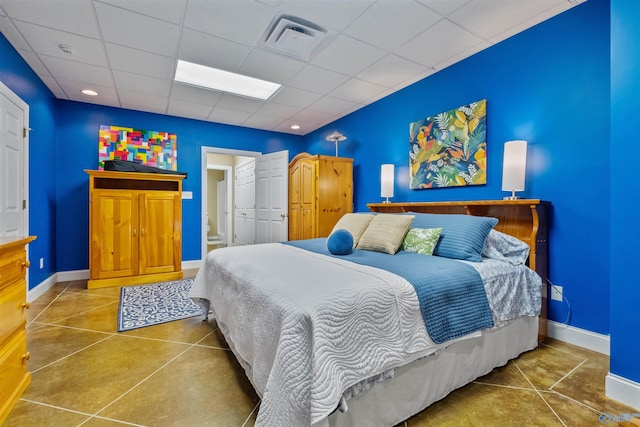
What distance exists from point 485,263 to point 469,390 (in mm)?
793

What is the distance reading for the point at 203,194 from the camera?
16.3 feet

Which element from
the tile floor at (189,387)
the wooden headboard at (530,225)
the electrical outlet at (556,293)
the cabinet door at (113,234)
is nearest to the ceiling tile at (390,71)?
the wooden headboard at (530,225)

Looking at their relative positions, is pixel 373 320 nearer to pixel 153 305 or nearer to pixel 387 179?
pixel 387 179

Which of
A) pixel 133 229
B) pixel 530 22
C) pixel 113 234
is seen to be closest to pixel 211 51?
pixel 133 229

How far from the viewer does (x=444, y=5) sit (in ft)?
6.97

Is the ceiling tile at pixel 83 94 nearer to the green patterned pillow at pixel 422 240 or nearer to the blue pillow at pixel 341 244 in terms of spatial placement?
the blue pillow at pixel 341 244

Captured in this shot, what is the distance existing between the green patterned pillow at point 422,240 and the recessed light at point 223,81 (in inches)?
98.4

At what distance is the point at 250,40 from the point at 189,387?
273 cm

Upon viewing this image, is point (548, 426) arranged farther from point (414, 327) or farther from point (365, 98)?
point (365, 98)

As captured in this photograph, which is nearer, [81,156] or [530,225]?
[530,225]

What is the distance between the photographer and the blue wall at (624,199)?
147 cm

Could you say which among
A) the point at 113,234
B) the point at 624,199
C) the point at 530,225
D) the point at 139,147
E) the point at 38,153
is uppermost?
the point at 139,147

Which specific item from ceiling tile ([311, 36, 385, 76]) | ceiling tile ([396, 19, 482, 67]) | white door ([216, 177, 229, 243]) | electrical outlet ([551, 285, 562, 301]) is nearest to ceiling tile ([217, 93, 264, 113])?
ceiling tile ([311, 36, 385, 76])

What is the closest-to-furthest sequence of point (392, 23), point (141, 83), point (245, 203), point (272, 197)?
point (392, 23) → point (141, 83) → point (272, 197) → point (245, 203)
